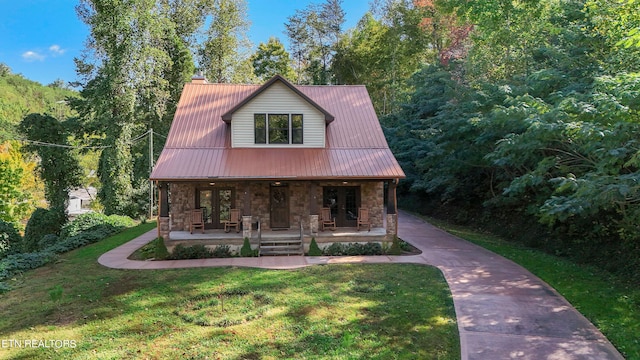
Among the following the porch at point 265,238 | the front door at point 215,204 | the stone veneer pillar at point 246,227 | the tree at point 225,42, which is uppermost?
the tree at point 225,42

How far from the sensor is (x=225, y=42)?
3166 cm

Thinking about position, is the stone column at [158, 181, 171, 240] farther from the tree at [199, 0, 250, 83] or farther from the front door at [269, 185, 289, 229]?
the tree at [199, 0, 250, 83]

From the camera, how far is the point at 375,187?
16203 millimetres

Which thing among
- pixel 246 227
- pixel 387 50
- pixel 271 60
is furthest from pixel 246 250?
pixel 271 60

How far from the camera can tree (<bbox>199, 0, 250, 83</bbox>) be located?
31.4 m

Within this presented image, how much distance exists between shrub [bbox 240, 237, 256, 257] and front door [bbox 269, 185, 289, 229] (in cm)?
238

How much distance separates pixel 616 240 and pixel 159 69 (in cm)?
2560

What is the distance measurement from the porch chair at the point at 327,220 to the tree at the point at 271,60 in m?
28.5

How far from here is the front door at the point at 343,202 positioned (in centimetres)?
1616

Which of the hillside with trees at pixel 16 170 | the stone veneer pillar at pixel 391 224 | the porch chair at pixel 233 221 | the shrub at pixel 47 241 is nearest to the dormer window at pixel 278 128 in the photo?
the porch chair at pixel 233 221

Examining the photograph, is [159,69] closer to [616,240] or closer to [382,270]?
[382,270]

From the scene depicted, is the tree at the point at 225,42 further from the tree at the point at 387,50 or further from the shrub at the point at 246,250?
the shrub at the point at 246,250

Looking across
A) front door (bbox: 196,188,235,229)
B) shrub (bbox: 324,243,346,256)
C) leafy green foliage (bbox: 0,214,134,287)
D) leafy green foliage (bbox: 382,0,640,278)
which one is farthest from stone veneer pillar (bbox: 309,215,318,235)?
leafy green foliage (bbox: 0,214,134,287)

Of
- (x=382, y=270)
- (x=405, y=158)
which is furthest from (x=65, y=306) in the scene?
(x=405, y=158)
